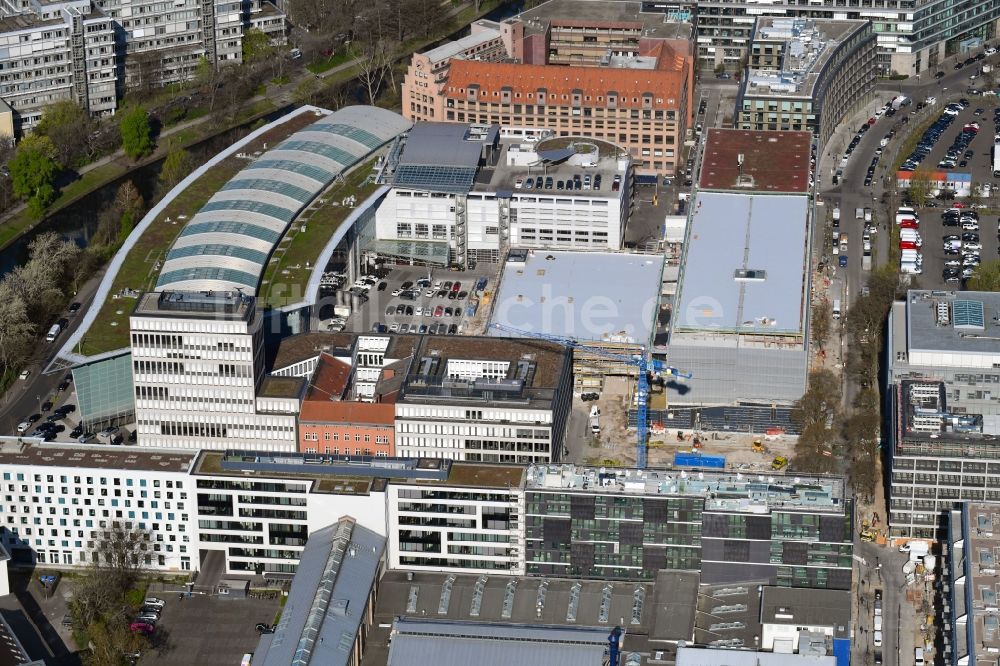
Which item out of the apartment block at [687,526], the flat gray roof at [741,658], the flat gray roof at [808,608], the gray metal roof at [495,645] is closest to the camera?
the flat gray roof at [741,658]

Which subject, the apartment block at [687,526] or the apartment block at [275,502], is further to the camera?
the apartment block at [275,502]

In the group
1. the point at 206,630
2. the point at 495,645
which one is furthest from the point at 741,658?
the point at 206,630

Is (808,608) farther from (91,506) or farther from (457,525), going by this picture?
(91,506)

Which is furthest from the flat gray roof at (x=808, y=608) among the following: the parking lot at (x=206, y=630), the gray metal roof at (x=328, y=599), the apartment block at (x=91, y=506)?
the apartment block at (x=91, y=506)

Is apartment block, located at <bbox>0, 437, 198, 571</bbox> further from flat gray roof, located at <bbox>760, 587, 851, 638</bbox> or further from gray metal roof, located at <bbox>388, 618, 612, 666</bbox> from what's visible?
flat gray roof, located at <bbox>760, 587, 851, 638</bbox>

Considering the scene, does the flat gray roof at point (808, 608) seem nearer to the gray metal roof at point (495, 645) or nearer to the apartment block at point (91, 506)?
the gray metal roof at point (495, 645)

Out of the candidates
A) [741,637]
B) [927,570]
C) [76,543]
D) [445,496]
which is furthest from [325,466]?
[927,570]

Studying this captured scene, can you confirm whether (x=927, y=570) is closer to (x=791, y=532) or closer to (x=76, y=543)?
(x=791, y=532)
